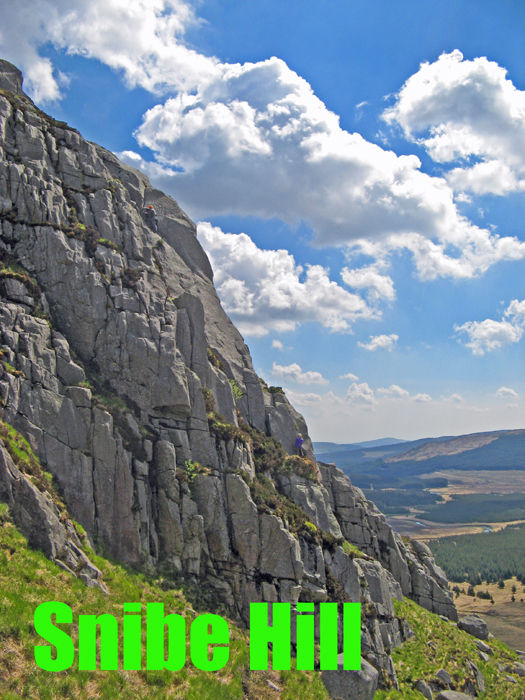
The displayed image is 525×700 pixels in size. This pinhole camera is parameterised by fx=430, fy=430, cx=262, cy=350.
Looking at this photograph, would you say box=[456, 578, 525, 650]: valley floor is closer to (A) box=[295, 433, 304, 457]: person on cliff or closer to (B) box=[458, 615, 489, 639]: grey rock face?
(B) box=[458, 615, 489, 639]: grey rock face

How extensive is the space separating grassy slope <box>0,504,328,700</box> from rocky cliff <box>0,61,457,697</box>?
262 centimetres

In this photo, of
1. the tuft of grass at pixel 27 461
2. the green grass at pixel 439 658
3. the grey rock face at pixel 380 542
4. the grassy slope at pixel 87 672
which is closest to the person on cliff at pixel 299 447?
the grey rock face at pixel 380 542

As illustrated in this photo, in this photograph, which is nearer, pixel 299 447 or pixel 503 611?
pixel 299 447

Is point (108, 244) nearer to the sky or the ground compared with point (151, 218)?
nearer to the ground

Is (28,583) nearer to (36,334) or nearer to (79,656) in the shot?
(79,656)

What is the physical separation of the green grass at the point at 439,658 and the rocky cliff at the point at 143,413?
1614 mm

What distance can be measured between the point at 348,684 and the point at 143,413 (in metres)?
23.2

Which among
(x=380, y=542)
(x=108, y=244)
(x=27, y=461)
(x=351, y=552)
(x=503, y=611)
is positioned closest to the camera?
(x=27, y=461)

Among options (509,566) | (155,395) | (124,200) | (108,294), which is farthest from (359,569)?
(509,566)

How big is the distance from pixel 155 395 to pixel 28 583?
18.0 m

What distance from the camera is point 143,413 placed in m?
35.5

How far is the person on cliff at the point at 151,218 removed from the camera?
51531 mm

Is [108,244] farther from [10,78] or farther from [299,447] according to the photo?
[299,447]

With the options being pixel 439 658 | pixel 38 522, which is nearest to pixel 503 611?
pixel 439 658
